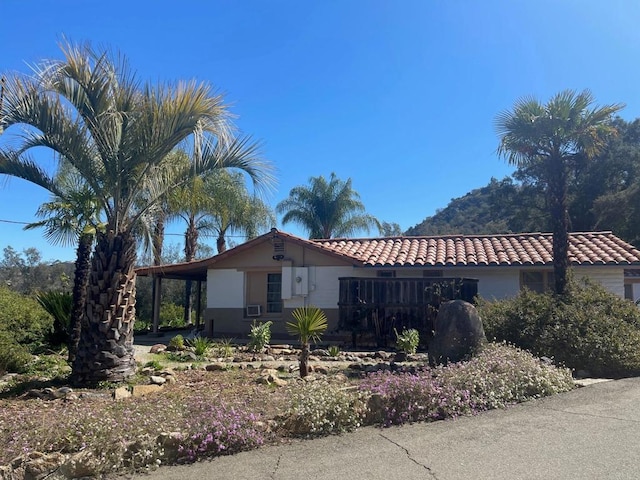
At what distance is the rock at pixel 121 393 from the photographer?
6.61 m

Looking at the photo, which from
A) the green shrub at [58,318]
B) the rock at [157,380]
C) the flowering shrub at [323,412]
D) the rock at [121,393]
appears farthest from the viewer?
the green shrub at [58,318]

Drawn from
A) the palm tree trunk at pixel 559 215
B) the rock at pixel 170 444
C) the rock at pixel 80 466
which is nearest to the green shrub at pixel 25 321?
the rock at pixel 80 466

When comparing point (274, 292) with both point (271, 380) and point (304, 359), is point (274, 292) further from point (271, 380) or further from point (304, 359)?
point (271, 380)

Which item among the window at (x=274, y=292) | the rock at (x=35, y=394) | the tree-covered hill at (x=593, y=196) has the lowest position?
the rock at (x=35, y=394)

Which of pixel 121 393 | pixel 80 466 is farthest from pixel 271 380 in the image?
pixel 80 466

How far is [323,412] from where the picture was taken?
5406 mm

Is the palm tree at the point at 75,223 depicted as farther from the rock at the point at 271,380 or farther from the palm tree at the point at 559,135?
the palm tree at the point at 559,135

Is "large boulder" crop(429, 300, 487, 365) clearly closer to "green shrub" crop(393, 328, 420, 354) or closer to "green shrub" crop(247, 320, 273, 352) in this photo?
"green shrub" crop(393, 328, 420, 354)

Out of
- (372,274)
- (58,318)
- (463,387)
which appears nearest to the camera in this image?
(463,387)

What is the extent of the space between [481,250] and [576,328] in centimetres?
869

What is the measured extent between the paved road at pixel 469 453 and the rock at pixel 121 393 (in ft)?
7.88

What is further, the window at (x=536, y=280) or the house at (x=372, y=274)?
the window at (x=536, y=280)

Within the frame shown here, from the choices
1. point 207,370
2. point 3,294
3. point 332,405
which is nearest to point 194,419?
point 332,405

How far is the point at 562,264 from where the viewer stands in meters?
10.7
